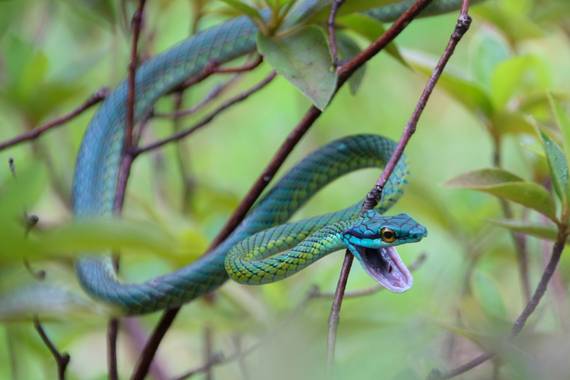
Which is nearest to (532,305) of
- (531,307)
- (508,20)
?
(531,307)

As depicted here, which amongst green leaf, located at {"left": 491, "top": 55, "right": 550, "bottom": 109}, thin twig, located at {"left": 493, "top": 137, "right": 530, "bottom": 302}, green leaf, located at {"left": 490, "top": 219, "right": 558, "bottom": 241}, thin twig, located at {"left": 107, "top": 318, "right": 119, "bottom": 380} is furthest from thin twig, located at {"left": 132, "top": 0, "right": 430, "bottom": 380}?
thin twig, located at {"left": 493, "top": 137, "right": 530, "bottom": 302}

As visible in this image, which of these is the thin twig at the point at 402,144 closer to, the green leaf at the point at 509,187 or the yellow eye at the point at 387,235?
the yellow eye at the point at 387,235

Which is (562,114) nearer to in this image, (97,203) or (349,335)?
(349,335)

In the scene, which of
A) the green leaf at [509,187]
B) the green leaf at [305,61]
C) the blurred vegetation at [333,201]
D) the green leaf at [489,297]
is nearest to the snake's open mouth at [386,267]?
the blurred vegetation at [333,201]

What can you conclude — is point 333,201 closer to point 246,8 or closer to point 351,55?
point 351,55

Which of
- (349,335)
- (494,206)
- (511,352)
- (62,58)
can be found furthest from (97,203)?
(62,58)

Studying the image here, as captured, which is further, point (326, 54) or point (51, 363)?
point (51, 363)
